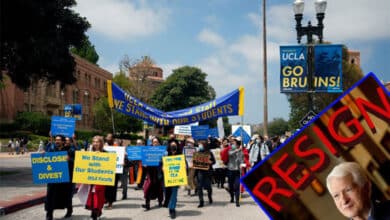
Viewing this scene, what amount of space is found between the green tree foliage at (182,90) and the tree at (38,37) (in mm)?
56117

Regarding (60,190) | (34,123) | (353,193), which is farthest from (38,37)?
(34,123)

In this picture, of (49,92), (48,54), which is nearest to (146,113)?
(48,54)

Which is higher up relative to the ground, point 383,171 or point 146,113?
point 146,113

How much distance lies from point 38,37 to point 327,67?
1188cm

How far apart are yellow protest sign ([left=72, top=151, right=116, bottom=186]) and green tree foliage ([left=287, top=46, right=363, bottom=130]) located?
34313mm

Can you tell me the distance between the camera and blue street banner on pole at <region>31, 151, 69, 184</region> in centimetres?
884

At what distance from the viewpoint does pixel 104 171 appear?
883 cm

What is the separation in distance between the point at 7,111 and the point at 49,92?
39.2 ft

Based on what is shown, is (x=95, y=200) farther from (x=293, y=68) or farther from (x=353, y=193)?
(x=353, y=193)

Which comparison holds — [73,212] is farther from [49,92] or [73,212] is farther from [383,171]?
[49,92]

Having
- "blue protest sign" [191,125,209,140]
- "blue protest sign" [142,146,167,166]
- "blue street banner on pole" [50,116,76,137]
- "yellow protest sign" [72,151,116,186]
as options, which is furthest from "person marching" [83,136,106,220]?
"blue protest sign" [191,125,209,140]

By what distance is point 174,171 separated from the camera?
33.5ft

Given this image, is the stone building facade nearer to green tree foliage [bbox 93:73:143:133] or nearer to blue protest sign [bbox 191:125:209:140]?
green tree foliage [bbox 93:73:143:133]

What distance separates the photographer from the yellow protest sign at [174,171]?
10.1 m
